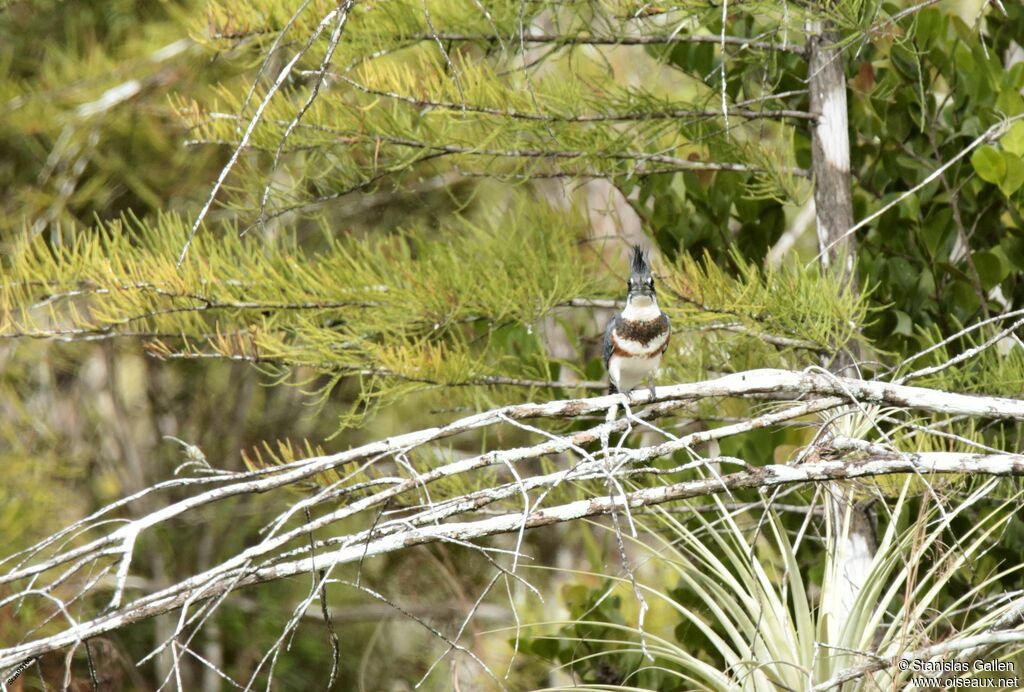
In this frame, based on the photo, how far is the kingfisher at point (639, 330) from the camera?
2.20 meters

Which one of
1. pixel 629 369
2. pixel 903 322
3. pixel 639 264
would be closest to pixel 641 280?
pixel 639 264

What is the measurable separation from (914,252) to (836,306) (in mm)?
636

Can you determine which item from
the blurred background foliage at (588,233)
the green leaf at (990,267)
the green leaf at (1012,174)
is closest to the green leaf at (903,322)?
the blurred background foliage at (588,233)

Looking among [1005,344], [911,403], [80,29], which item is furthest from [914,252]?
[80,29]

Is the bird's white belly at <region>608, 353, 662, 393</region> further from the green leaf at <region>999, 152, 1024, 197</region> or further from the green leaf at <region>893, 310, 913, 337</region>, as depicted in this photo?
the green leaf at <region>999, 152, 1024, 197</region>

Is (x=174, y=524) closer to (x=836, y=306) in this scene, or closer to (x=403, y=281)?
(x=403, y=281)

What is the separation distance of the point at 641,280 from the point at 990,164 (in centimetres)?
69

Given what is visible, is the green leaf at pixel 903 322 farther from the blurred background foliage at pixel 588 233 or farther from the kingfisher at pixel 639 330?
the kingfisher at pixel 639 330

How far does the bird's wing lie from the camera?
2406mm

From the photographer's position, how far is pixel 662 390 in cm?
168

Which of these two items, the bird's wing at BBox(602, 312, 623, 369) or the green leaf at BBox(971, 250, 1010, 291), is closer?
the green leaf at BBox(971, 250, 1010, 291)

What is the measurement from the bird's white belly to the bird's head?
0.51 ft

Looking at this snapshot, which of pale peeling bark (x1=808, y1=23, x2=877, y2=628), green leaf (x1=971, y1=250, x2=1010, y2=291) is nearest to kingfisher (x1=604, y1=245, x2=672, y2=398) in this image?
pale peeling bark (x1=808, y1=23, x2=877, y2=628)

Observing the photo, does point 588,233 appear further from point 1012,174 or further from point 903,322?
point 1012,174
